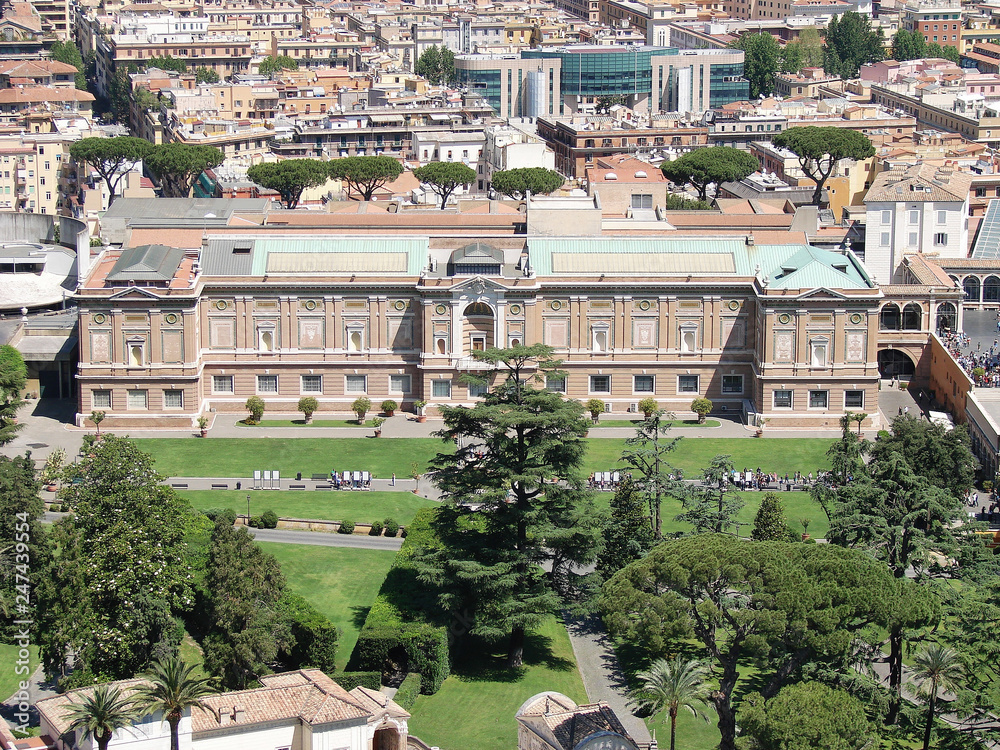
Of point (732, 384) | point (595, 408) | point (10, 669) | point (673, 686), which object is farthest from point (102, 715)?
point (732, 384)

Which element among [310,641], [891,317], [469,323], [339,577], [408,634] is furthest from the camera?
[891,317]

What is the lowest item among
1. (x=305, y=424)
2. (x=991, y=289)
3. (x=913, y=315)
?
(x=305, y=424)

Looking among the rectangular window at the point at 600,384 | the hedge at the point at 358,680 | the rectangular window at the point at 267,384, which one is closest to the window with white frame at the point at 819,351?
the rectangular window at the point at 600,384

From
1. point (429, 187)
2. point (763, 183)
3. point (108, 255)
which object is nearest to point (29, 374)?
point (108, 255)

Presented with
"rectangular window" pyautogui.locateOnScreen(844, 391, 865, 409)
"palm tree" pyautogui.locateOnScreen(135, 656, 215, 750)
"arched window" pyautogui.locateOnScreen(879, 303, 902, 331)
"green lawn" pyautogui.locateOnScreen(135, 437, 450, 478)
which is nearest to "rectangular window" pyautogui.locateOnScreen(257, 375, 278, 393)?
"green lawn" pyautogui.locateOnScreen(135, 437, 450, 478)

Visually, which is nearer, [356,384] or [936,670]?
[936,670]

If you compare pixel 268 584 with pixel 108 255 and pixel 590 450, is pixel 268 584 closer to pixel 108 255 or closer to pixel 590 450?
pixel 590 450

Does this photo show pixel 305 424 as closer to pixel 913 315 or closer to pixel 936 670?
pixel 913 315

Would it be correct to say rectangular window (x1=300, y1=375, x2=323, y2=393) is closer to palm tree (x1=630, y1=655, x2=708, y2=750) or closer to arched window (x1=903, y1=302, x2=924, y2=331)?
arched window (x1=903, y1=302, x2=924, y2=331)
